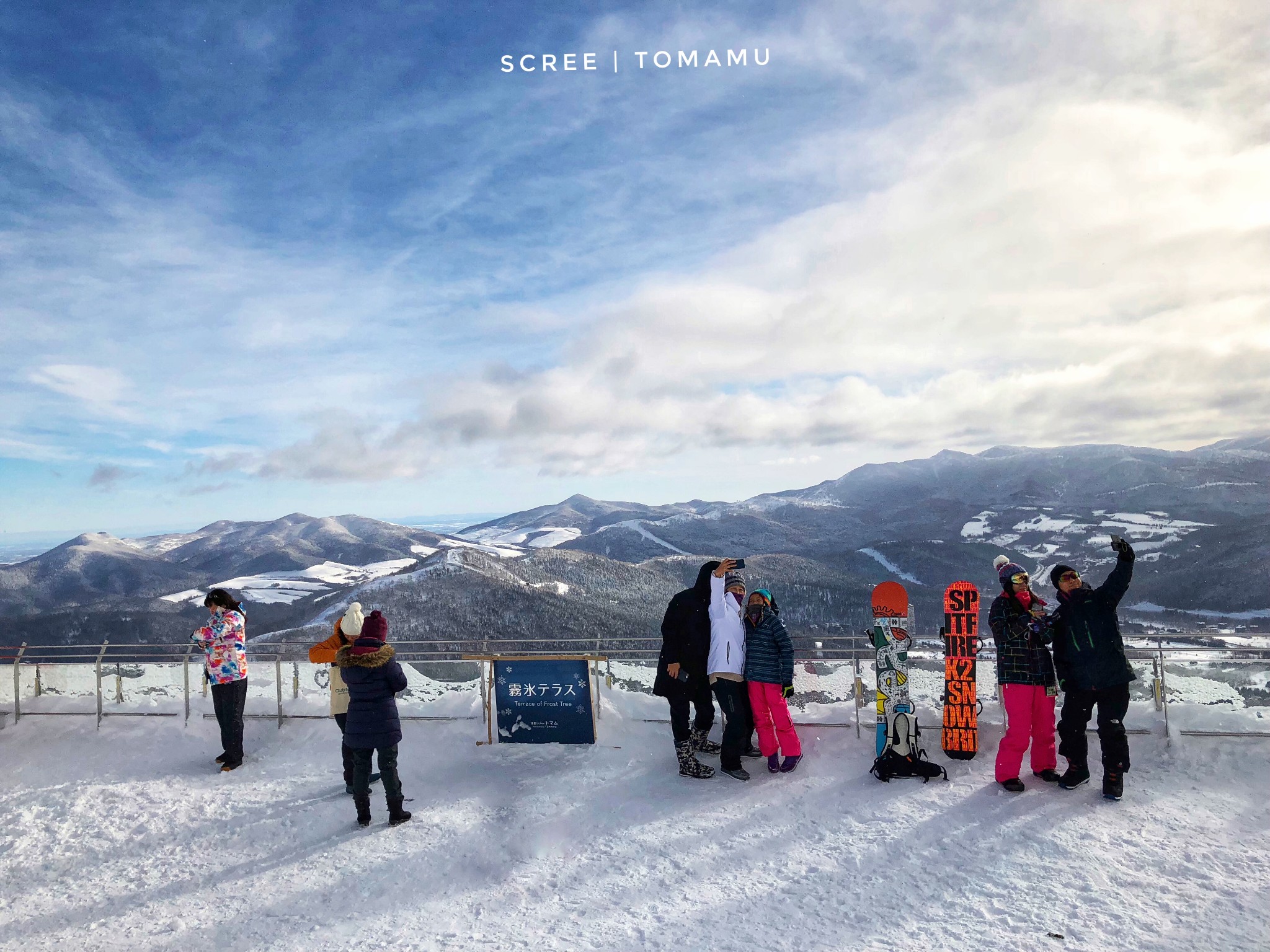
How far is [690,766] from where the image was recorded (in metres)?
6.59

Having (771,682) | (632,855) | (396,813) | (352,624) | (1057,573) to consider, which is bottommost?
(632,855)

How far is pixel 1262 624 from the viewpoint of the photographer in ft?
469

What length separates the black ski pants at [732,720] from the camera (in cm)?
659

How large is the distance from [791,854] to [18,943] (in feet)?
16.4

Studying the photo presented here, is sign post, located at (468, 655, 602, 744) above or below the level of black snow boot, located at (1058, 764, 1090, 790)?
above

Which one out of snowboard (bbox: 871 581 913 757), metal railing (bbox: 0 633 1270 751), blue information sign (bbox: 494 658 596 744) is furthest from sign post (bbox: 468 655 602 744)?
snowboard (bbox: 871 581 913 757)

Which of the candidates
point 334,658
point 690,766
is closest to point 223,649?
point 334,658

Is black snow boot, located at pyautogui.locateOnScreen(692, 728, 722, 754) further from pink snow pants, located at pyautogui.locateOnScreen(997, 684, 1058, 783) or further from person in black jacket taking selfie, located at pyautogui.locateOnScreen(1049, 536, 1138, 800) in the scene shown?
person in black jacket taking selfie, located at pyautogui.locateOnScreen(1049, 536, 1138, 800)

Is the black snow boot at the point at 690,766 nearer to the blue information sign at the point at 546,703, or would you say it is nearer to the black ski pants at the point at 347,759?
the blue information sign at the point at 546,703

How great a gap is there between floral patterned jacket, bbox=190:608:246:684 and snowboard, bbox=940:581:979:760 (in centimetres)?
686

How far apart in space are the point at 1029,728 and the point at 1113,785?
0.68 meters

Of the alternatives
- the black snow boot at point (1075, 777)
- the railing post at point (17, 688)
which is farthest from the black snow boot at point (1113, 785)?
the railing post at point (17, 688)

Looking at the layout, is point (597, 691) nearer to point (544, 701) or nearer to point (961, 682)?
point (544, 701)

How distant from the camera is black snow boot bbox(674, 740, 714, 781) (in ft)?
21.5
